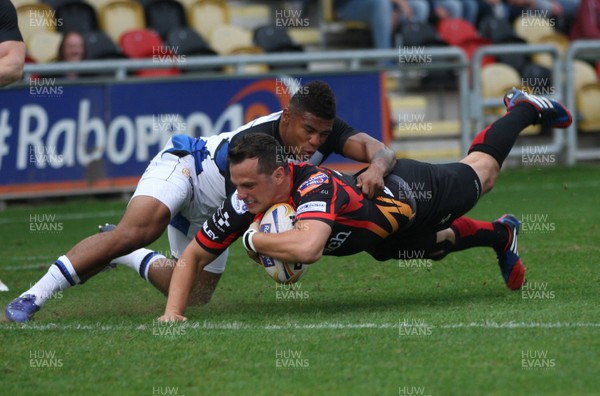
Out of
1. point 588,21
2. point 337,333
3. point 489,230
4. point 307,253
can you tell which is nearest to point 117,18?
point 588,21

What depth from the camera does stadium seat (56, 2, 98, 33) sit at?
54.3 ft

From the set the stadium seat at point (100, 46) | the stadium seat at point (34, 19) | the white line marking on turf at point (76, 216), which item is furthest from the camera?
the stadium seat at point (34, 19)

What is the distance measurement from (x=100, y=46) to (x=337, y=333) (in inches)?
404

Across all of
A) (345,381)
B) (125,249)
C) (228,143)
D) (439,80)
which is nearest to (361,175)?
(228,143)

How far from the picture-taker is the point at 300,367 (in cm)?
548

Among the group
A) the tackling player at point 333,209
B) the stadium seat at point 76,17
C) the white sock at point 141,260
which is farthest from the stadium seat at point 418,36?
the white sock at point 141,260

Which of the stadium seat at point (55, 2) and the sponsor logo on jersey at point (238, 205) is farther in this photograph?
the stadium seat at point (55, 2)

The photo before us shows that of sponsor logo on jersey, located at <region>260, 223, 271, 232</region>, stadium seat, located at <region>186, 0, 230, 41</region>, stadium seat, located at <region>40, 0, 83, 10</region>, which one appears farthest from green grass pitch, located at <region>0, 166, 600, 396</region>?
stadium seat, located at <region>186, 0, 230, 41</region>

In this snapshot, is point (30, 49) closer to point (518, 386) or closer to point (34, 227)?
point (34, 227)

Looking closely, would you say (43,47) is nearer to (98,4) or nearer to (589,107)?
(98,4)

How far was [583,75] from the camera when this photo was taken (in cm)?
1747

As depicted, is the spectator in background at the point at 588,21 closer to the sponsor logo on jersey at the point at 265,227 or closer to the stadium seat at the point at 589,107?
the stadium seat at the point at 589,107

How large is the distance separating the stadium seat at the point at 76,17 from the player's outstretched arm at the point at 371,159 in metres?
9.76

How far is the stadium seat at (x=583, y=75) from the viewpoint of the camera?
56.6 feet
